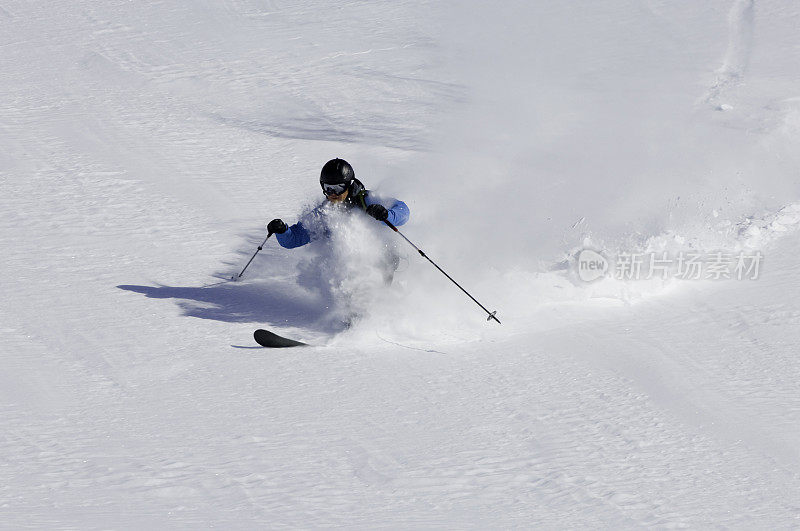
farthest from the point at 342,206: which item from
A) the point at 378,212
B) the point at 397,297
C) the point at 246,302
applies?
the point at 246,302

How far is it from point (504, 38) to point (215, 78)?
5921 mm

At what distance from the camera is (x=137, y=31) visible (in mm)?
17344

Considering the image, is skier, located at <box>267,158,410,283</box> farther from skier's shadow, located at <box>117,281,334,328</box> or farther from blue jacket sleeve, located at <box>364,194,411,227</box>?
skier's shadow, located at <box>117,281,334,328</box>

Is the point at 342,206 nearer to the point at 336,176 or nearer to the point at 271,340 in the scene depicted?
the point at 336,176

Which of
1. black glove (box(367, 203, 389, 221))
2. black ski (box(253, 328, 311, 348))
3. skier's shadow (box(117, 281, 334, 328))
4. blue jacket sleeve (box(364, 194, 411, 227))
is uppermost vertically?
blue jacket sleeve (box(364, 194, 411, 227))

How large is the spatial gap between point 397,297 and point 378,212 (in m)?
0.80

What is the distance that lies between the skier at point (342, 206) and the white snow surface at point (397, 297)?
19 centimetres

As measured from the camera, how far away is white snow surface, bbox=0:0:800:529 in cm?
471

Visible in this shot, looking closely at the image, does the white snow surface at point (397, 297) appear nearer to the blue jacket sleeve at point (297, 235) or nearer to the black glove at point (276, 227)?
the blue jacket sleeve at point (297, 235)

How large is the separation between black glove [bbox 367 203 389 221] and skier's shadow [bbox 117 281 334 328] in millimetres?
1036

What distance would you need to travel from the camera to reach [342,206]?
23.0 feet

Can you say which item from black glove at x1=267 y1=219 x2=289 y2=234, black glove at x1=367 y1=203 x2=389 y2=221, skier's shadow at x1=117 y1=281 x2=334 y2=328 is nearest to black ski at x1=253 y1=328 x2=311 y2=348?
skier's shadow at x1=117 y1=281 x2=334 y2=328

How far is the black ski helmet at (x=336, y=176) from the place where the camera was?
6.76 m

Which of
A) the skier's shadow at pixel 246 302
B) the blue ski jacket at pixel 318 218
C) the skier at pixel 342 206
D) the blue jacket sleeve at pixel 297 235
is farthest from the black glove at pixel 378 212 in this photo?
the skier's shadow at pixel 246 302
